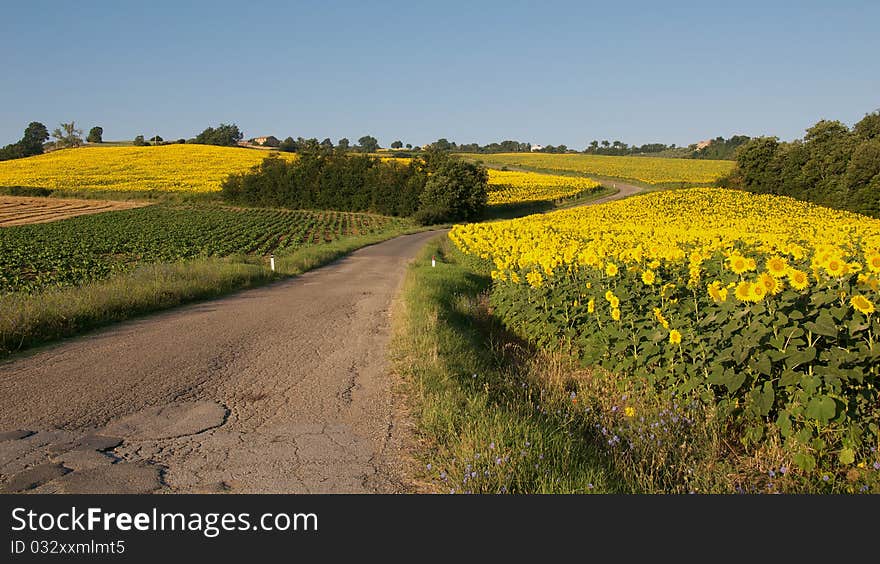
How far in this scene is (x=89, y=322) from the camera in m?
10.3

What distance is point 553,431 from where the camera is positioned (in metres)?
5.33

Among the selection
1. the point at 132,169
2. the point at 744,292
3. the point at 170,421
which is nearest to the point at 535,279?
the point at 744,292

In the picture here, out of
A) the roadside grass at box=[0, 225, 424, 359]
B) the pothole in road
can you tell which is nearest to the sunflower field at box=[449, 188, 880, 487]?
the pothole in road

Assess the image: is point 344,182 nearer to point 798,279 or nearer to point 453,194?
point 453,194

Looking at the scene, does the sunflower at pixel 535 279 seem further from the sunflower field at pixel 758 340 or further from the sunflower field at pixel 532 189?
the sunflower field at pixel 532 189

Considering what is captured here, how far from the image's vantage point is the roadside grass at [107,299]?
29.3ft

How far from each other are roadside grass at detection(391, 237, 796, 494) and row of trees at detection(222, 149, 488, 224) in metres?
53.3

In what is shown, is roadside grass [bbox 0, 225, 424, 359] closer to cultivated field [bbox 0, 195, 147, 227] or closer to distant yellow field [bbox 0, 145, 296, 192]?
cultivated field [bbox 0, 195, 147, 227]

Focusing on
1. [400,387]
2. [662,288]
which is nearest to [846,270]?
[662,288]

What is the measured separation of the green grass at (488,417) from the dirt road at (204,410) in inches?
14.7

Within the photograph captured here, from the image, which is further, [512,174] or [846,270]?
[512,174]

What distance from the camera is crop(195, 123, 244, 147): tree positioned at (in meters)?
122

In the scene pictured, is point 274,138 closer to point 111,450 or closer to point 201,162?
point 201,162

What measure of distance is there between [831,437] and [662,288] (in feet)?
8.05
